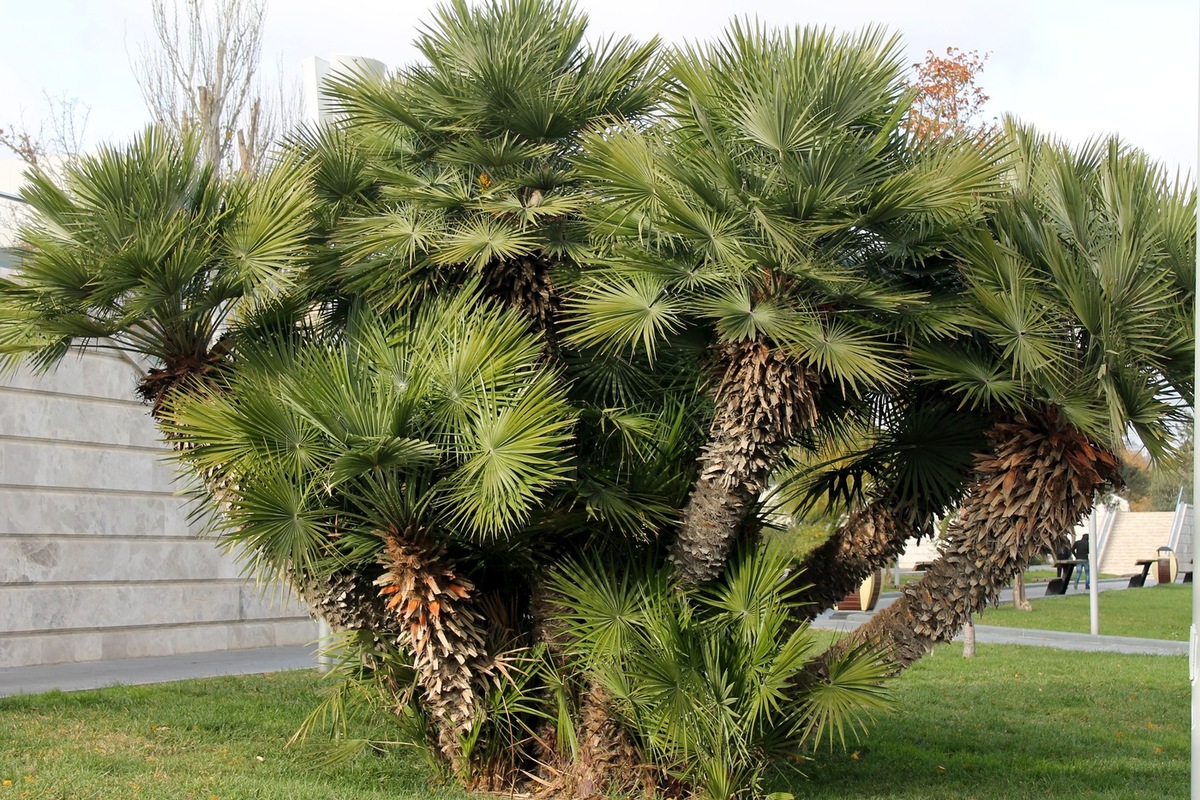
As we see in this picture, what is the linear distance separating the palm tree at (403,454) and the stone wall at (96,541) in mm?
5634

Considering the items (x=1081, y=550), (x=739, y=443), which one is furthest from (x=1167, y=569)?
(x=739, y=443)

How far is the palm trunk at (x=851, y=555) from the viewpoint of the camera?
7.93m

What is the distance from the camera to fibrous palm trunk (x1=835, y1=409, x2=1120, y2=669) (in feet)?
22.2

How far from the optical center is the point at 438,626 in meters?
6.99

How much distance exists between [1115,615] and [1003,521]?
17.2 meters

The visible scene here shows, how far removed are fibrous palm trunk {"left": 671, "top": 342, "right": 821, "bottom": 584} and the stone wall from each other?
6763mm

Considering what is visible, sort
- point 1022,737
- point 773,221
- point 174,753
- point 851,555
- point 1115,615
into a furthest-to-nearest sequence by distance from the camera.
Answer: point 1115,615, point 1022,737, point 851,555, point 174,753, point 773,221

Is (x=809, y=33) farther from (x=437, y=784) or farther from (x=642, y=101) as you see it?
(x=437, y=784)

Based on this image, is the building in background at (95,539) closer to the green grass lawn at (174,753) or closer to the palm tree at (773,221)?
the green grass lawn at (174,753)

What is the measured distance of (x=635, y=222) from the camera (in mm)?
6828

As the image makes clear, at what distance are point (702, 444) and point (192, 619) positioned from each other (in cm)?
837

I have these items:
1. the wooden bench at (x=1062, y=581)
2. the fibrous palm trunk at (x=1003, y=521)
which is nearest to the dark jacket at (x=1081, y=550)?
the wooden bench at (x=1062, y=581)

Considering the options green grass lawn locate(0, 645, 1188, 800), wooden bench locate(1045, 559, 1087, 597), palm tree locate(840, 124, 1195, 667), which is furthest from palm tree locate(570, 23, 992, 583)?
wooden bench locate(1045, 559, 1087, 597)

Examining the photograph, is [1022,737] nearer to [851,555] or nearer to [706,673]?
[851,555]
